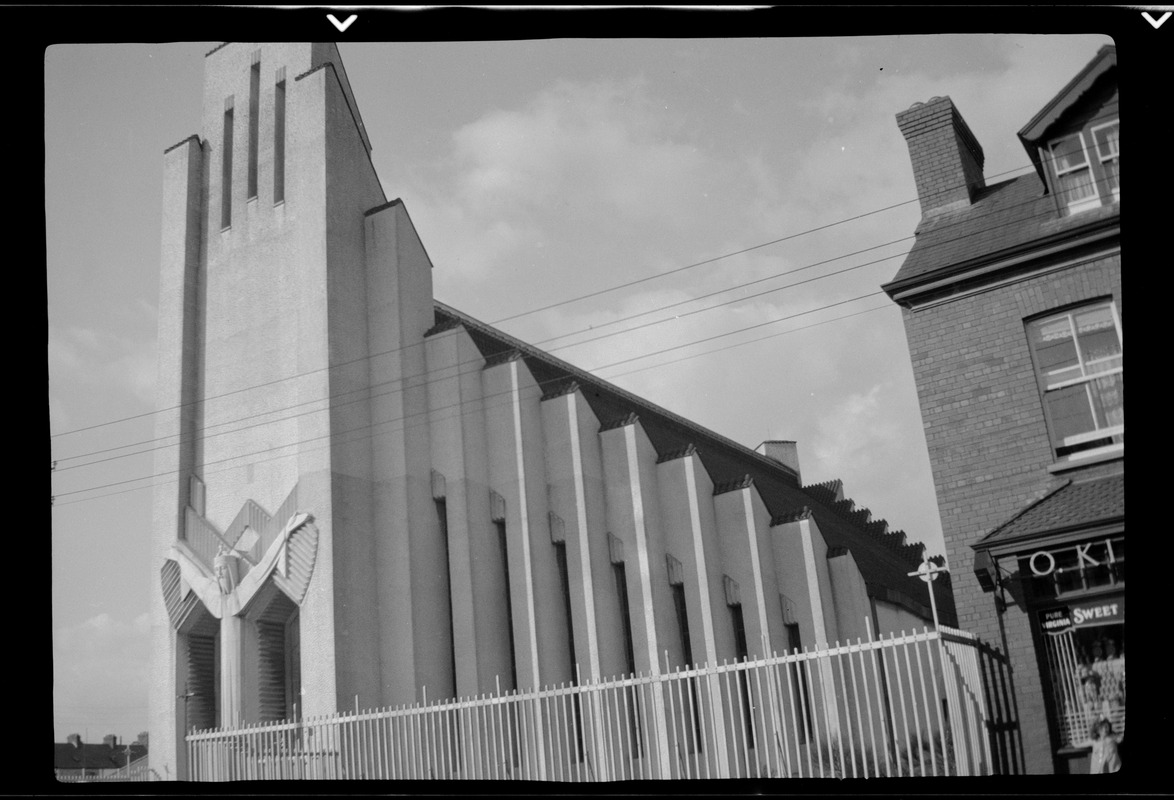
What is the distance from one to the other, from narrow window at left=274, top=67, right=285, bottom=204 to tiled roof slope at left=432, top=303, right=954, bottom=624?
6.71 feet

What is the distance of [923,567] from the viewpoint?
25.7 feet

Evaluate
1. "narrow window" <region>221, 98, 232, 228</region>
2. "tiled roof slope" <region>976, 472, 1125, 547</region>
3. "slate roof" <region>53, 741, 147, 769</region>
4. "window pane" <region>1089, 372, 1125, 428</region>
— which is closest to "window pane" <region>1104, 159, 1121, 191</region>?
"window pane" <region>1089, 372, 1125, 428</region>

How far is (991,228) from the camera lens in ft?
27.7

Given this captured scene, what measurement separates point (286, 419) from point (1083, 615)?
714cm

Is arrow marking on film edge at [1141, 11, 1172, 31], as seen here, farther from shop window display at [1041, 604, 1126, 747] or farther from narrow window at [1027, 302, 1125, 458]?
shop window display at [1041, 604, 1126, 747]

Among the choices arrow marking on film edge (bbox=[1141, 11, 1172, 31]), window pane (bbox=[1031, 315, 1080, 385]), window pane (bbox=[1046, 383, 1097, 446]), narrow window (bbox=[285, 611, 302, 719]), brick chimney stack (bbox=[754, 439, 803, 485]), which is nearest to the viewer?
arrow marking on film edge (bbox=[1141, 11, 1172, 31])

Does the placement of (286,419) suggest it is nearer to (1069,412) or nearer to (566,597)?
(566,597)

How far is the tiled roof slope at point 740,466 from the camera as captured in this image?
36.3 ft

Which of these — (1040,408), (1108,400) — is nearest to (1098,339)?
(1108,400)

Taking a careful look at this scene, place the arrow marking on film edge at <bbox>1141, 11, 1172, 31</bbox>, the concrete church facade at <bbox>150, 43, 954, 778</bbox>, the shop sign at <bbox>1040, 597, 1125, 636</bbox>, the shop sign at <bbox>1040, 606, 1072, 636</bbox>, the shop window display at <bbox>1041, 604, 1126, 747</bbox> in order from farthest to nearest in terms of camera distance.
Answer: the concrete church facade at <bbox>150, 43, 954, 778</bbox> < the shop sign at <bbox>1040, 606, 1072, 636</bbox> < the shop sign at <bbox>1040, 597, 1125, 636</bbox> < the shop window display at <bbox>1041, 604, 1126, 747</bbox> < the arrow marking on film edge at <bbox>1141, 11, 1172, 31</bbox>

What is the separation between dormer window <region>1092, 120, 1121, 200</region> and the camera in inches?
297

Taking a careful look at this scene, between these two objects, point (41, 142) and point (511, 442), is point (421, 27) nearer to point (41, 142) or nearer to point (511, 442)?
point (41, 142)

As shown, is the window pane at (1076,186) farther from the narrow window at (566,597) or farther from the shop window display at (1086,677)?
the narrow window at (566,597)

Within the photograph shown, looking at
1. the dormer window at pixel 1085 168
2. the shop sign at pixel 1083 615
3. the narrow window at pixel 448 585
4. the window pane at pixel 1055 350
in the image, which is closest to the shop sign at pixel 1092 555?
the shop sign at pixel 1083 615
